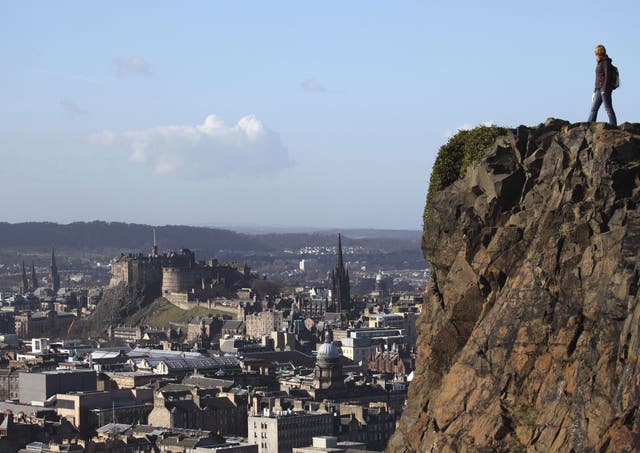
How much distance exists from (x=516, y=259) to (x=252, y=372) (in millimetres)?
125669

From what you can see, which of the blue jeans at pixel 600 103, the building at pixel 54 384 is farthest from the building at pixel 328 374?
the blue jeans at pixel 600 103

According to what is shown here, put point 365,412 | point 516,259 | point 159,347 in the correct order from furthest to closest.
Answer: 1. point 159,347
2. point 365,412
3. point 516,259

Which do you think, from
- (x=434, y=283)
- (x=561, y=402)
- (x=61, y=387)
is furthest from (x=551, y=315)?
(x=61, y=387)

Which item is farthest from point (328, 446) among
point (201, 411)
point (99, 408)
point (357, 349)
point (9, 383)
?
point (357, 349)

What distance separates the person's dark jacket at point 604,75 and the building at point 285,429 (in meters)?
87.1

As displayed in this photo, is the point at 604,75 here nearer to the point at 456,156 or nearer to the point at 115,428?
the point at 456,156

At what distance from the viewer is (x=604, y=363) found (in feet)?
67.2

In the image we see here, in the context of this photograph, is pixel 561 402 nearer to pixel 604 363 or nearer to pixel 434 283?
pixel 604 363

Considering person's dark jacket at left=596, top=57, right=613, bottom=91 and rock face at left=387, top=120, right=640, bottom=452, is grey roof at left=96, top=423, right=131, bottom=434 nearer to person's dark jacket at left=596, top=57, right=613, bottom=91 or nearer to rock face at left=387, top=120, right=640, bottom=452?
rock face at left=387, top=120, right=640, bottom=452

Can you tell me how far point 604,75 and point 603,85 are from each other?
0.14m

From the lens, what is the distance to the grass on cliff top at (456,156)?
86.0ft

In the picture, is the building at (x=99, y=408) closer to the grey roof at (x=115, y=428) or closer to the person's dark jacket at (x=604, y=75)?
the grey roof at (x=115, y=428)

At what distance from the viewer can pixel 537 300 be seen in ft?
71.9

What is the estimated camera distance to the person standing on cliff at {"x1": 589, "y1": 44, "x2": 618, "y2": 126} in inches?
940
